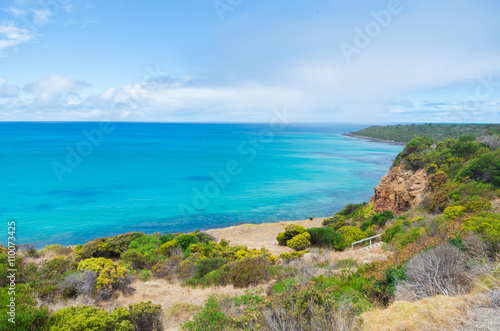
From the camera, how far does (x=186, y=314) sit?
23.6 ft

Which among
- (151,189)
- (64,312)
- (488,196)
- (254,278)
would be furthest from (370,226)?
(151,189)

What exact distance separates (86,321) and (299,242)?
12732 millimetres

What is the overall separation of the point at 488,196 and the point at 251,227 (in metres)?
15.8

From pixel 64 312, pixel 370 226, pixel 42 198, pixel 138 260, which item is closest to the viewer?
pixel 64 312

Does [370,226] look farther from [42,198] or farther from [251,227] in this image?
[42,198]

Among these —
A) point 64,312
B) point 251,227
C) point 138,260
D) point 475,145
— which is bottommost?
point 251,227

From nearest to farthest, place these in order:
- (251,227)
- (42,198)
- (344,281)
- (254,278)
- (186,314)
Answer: (186,314) < (344,281) < (254,278) < (251,227) < (42,198)

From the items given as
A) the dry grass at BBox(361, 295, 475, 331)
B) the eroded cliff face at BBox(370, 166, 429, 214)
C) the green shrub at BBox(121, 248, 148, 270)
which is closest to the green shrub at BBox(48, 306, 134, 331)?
the dry grass at BBox(361, 295, 475, 331)

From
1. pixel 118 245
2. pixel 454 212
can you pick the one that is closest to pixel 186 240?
pixel 118 245

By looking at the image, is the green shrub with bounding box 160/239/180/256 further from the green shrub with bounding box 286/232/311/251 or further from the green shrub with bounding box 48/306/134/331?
the green shrub with bounding box 48/306/134/331

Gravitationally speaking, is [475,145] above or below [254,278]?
above

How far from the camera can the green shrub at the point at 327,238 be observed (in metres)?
15.6

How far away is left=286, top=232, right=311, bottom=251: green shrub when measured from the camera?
16406 millimetres

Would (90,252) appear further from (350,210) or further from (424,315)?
(350,210)
